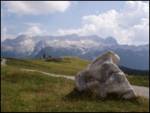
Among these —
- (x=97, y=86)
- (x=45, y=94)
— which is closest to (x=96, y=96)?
(x=97, y=86)

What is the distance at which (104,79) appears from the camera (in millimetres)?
33406

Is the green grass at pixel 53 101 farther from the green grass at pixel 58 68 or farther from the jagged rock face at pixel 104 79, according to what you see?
the green grass at pixel 58 68

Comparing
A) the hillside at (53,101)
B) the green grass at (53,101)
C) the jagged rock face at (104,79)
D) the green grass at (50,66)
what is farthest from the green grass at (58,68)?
the jagged rock face at (104,79)

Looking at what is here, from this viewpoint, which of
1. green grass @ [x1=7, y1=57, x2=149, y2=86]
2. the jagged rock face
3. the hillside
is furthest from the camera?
green grass @ [x1=7, y1=57, x2=149, y2=86]

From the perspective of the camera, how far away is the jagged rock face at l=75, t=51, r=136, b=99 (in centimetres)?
3209

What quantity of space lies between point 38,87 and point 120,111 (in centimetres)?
1579

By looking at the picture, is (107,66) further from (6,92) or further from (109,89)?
(6,92)

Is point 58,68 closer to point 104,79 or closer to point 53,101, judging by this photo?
point 104,79

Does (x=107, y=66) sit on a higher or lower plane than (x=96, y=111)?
higher

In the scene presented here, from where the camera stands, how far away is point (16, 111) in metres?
25.9

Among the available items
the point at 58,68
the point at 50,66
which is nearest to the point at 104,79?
the point at 58,68

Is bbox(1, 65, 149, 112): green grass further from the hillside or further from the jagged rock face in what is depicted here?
the jagged rock face

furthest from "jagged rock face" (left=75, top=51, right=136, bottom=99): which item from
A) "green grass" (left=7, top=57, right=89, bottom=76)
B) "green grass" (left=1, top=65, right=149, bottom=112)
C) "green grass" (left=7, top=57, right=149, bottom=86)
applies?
"green grass" (left=7, top=57, right=89, bottom=76)

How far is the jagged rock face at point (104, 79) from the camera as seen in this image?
32.1 m
